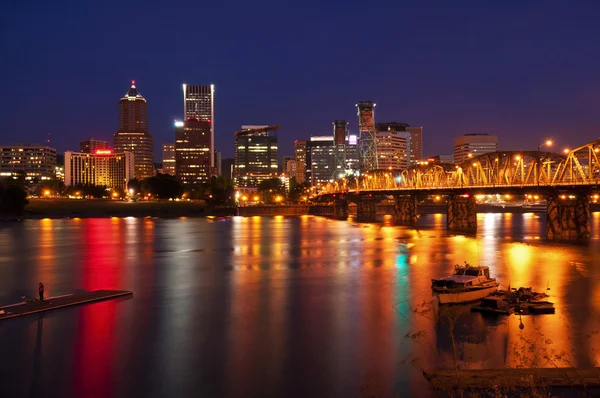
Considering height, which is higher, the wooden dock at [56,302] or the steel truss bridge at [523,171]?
the steel truss bridge at [523,171]

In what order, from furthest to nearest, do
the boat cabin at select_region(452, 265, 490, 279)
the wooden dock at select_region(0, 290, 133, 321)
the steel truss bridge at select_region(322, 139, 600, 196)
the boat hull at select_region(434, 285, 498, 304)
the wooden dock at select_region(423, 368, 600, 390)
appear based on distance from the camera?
1. the steel truss bridge at select_region(322, 139, 600, 196)
2. the boat cabin at select_region(452, 265, 490, 279)
3. the boat hull at select_region(434, 285, 498, 304)
4. the wooden dock at select_region(0, 290, 133, 321)
5. the wooden dock at select_region(423, 368, 600, 390)

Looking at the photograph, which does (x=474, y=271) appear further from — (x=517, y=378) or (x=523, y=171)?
(x=523, y=171)

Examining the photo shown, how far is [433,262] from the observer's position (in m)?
60.9

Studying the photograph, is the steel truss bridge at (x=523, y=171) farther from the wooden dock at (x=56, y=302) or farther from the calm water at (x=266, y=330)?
the wooden dock at (x=56, y=302)

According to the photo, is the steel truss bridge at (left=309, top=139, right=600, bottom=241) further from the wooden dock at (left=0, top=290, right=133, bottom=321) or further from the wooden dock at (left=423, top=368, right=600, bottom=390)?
the wooden dock at (left=0, top=290, right=133, bottom=321)

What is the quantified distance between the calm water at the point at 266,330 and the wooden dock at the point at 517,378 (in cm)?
139

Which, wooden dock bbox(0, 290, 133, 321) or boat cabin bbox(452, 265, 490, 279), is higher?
boat cabin bbox(452, 265, 490, 279)

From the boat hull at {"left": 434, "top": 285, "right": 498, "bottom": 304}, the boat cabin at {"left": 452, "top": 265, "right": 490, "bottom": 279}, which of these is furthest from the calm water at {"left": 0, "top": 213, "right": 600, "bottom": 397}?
the boat cabin at {"left": 452, "top": 265, "right": 490, "bottom": 279}

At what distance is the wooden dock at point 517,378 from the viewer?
20406 millimetres

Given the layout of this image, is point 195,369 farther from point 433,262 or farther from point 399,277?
point 433,262

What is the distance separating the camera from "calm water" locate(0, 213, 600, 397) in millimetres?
23047

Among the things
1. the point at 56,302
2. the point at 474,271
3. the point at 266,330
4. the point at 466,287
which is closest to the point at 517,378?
the point at 266,330

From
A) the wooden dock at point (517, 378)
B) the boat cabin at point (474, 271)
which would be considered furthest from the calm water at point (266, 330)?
the boat cabin at point (474, 271)

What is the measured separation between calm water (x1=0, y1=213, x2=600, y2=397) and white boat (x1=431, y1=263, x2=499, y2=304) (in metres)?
1.92
